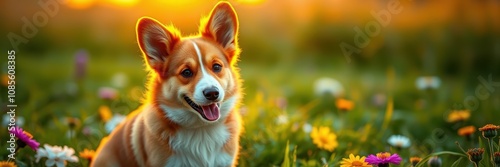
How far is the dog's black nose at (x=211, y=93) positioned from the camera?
3.20 m

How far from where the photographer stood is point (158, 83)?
11.6ft

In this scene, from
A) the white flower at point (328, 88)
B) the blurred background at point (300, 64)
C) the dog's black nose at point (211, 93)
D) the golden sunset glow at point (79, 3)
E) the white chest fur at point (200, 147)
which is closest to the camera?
the dog's black nose at point (211, 93)

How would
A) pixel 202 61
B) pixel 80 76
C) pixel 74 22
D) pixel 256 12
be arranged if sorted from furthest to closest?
1. pixel 74 22
2. pixel 256 12
3. pixel 80 76
4. pixel 202 61

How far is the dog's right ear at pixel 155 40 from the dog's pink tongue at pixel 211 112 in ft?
1.14

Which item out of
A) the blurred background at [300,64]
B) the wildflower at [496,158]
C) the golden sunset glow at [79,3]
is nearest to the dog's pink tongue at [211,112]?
the blurred background at [300,64]

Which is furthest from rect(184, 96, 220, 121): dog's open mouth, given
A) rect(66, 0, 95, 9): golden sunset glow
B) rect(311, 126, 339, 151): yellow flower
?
rect(66, 0, 95, 9): golden sunset glow

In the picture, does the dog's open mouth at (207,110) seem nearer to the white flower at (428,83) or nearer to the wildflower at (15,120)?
the wildflower at (15,120)

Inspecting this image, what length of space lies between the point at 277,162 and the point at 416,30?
3153 mm

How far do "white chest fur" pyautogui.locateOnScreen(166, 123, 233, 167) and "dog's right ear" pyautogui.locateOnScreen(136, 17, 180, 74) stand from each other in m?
0.38

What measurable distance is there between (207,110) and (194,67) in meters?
0.23

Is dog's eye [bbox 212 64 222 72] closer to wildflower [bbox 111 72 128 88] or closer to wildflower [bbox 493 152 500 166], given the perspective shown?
wildflower [bbox 493 152 500 166]

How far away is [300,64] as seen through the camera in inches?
301

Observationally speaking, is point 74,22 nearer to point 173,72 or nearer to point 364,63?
point 364,63

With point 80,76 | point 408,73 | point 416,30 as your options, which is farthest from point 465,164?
point 80,76
